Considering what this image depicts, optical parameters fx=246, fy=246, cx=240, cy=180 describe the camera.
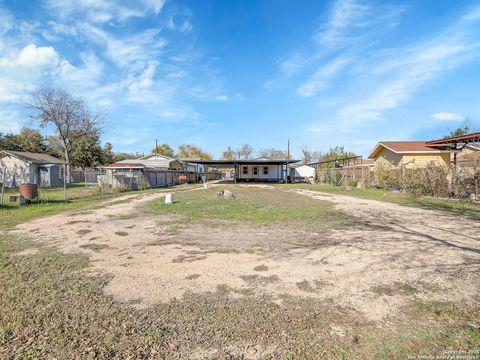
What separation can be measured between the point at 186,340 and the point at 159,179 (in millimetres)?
24331

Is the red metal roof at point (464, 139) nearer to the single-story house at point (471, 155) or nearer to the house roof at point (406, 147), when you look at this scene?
the single-story house at point (471, 155)

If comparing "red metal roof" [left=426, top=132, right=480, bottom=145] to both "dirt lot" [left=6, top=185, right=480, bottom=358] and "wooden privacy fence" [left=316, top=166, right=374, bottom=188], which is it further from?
"dirt lot" [left=6, top=185, right=480, bottom=358]

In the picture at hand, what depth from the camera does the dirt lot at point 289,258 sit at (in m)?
2.91

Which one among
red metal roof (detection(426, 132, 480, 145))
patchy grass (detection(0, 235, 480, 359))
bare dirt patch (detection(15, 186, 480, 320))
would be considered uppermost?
red metal roof (detection(426, 132, 480, 145))

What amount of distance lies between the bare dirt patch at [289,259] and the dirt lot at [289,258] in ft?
0.04

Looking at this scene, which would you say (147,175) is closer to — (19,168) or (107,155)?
(19,168)

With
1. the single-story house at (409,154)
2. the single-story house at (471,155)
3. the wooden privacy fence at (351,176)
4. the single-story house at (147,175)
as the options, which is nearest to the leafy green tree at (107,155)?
the single-story house at (147,175)

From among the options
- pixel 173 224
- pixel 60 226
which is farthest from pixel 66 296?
pixel 60 226

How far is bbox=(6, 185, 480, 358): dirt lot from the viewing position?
291cm

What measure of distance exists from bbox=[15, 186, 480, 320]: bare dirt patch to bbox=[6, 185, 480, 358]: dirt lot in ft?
0.04

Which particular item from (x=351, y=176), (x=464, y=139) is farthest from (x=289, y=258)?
(x=351, y=176)

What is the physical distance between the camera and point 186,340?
2.16 m

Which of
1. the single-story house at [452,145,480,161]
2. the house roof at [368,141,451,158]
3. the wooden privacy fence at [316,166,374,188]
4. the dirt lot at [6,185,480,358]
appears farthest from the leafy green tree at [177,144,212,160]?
the dirt lot at [6,185,480,358]

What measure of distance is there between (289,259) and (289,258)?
48mm
